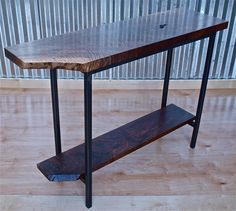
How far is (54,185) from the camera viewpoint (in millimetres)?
1684

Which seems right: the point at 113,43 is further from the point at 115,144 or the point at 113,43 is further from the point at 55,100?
the point at 115,144

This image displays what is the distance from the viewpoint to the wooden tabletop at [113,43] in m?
1.20

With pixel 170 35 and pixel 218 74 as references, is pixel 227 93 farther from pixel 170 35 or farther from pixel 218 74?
pixel 170 35

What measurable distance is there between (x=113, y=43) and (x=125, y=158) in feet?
2.44

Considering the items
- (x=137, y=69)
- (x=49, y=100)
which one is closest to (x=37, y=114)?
(x=49, y=100)

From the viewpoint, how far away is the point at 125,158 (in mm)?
1883

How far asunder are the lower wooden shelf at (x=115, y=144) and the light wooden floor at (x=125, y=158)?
16 cm

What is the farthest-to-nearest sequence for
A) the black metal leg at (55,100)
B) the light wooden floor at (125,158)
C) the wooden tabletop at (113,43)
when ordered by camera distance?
the light wooden floor at (125,158) < the black metal leg at (55,100) < the wooden tabletop at (113,43)

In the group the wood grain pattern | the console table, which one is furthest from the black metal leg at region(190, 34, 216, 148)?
the wood grain pattern

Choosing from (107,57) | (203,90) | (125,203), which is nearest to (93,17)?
(203,90)

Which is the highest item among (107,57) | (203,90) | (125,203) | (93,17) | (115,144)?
(107,57)

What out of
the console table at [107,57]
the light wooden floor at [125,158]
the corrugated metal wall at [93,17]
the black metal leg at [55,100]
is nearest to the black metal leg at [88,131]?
the console table at [107,57]

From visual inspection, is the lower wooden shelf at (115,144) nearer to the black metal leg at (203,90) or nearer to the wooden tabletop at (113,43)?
the black metal leg at (203,90)

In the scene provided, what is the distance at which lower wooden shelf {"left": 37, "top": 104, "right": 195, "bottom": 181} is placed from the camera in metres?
1.52
